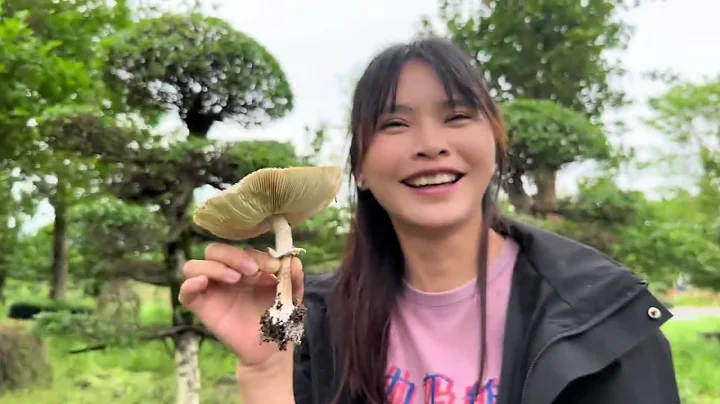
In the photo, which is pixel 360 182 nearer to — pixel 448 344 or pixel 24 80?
pixel 448 344

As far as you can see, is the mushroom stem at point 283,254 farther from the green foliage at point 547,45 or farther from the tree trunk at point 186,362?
the green foliage at point 547,45

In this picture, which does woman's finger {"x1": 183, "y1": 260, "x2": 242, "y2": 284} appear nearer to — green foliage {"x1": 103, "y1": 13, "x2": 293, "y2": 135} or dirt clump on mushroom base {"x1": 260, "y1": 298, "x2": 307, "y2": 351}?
dirt clump on mushroom base {"x1": 260, "y1": 298, "x2": 307, "y2": 351}

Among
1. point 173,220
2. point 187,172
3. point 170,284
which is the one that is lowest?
point 170,284

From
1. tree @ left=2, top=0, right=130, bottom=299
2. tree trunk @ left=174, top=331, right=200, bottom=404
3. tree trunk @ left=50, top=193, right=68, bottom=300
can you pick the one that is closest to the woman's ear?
tree trunk @ left=174, top=331, right=200, bottom=404

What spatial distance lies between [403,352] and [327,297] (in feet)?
0.65

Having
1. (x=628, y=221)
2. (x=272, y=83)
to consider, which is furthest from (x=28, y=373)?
(x=628, y=221)

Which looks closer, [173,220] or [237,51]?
[237,51]

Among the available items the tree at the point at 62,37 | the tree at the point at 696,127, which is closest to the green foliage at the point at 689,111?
the tree at the point at 696,127

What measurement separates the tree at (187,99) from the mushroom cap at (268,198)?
6.02 ft

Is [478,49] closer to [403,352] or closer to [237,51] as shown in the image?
[237,51]

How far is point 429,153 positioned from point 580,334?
0.36 metres

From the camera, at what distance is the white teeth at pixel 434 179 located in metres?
1.07

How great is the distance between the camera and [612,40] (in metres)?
4.52

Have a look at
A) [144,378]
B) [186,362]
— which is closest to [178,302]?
[186,362]
